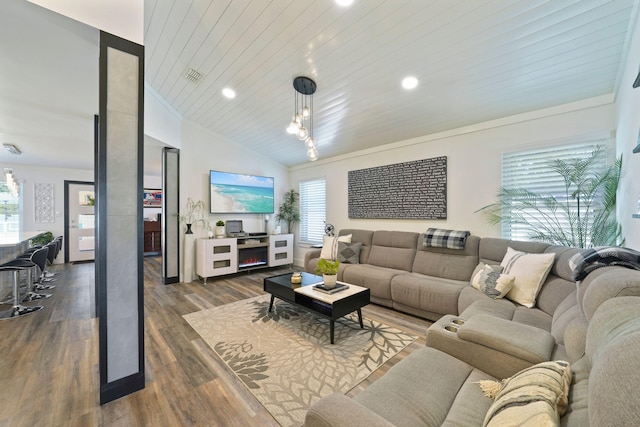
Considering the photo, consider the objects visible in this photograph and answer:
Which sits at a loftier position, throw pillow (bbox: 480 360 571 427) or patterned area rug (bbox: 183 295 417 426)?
throw pillow (bbox: 480 360 571 427)

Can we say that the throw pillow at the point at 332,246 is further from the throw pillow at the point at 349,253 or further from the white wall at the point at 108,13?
the white wall at the point at 108,13

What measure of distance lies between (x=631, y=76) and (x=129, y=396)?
4.30 m

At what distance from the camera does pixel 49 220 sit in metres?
6.16

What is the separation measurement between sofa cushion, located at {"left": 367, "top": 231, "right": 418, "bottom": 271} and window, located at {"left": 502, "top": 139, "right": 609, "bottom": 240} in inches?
46.3

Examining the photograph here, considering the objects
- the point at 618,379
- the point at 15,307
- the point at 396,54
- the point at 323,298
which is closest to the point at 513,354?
the point at 618,379

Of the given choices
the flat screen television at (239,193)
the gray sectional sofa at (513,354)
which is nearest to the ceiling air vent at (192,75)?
the flat screen television at (239,193)

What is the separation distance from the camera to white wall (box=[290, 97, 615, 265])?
2.65 meters

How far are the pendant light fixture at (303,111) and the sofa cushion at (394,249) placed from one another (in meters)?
1.78

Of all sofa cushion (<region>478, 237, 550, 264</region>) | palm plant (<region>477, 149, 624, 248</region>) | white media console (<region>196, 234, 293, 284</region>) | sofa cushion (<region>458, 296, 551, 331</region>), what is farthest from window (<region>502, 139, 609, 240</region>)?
white media console (<region>196, 234, 293, 284</region>)

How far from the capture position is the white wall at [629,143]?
5.62ft

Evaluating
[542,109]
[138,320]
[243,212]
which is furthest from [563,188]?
[243,212]

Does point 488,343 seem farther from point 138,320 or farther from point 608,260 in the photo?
point 138,320

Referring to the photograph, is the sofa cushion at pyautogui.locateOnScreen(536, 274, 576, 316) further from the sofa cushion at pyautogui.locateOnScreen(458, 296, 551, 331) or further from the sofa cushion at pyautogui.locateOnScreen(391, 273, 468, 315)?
the sofa cushion at pyautogui.locateOnScreen(391, 273, 468, 315)

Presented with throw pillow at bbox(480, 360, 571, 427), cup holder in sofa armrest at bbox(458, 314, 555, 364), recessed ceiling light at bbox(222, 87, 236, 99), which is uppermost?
recessed ceiling light at bbox(222, 87, 236, 99)
